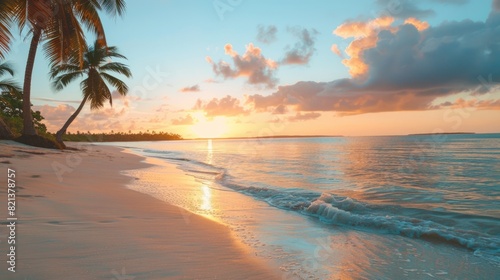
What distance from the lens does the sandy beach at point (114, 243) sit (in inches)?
114

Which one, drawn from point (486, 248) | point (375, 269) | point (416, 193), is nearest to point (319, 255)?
point (375, 269)

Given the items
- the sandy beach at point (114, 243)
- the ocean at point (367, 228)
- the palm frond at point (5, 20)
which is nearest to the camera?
the sandy beach at point (114, 243)

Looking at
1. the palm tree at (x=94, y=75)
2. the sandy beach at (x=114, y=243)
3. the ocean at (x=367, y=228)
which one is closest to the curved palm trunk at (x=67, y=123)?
the palm tree at (x=94, y=75)

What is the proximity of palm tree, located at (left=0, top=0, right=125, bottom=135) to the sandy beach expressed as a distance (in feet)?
33.5

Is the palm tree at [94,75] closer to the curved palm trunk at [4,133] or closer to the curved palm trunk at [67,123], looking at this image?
the curved palm trunk at [67,123]

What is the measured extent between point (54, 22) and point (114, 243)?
15.4 m

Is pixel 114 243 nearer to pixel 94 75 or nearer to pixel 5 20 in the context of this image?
pixel 5 20

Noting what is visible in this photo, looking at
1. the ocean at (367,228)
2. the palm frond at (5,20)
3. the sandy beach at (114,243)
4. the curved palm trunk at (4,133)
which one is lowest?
the ocean at (367,228)

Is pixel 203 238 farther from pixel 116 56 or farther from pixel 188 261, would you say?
Answer: pixel 116 56

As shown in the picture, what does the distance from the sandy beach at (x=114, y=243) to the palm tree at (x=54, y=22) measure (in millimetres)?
10196

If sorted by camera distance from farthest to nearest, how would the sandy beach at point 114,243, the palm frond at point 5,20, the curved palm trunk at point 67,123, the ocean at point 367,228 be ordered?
the curved palm trunk at point 67,123 → the palm frond at point 5,20 → the ocean at point 367,228 → the sandy beach at point 114,243

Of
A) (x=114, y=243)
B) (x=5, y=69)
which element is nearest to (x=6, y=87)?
Result: (x=5, y=69)

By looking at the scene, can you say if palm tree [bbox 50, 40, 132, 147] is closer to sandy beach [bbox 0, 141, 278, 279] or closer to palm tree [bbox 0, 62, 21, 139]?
palm tree [bbox 0, 62, 21, 139]

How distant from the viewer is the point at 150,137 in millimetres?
188625
